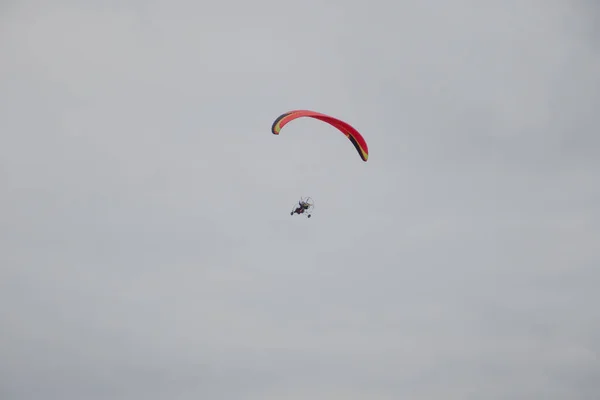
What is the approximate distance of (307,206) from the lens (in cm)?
9638

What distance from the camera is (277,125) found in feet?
293

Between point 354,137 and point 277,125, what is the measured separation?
33.0ft

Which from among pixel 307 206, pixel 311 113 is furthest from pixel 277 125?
pixel 307 206

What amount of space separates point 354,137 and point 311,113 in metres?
5.99

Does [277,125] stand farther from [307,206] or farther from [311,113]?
[307,206]

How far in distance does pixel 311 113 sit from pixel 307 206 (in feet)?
32.4

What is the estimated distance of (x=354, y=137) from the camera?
315 ft

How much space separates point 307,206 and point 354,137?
8.37 m

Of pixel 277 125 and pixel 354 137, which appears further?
pixel 354 137

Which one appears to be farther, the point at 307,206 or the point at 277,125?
the point at 307,206

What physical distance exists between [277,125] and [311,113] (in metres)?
4.65
